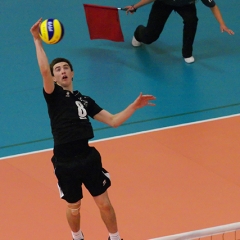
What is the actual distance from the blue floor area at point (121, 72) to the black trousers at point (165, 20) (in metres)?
0.35

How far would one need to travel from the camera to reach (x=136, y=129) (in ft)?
26.5

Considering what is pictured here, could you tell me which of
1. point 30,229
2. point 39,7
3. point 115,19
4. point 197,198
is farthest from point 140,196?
point 39,7

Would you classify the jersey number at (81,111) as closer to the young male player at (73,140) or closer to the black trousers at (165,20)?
the young male player at (73,140)

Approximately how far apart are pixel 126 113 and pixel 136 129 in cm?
278

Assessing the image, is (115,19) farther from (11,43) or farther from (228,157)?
(228,157)

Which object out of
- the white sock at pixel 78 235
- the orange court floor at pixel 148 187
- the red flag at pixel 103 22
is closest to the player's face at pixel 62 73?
the white sock at pixel 78 235

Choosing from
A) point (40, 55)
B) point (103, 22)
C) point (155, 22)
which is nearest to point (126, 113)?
point (40, 55)

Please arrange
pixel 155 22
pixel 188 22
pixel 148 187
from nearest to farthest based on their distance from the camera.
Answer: pixel 148 187 → pixel 188 22 → pixel 155 22

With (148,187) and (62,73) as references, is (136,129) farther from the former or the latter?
(62,73)

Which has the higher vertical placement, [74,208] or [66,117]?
[66,117]

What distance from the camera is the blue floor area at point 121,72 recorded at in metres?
8.32

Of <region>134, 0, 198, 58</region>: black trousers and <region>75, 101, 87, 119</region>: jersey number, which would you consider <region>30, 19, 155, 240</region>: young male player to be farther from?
<region>134, 0, 198, 58</region>: black trousers

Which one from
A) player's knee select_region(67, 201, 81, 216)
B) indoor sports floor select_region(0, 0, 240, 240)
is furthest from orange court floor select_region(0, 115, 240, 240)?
player's knee select_region(67, 201, 81, 216)

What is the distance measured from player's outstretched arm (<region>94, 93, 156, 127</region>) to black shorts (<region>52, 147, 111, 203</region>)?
1.09 ft
